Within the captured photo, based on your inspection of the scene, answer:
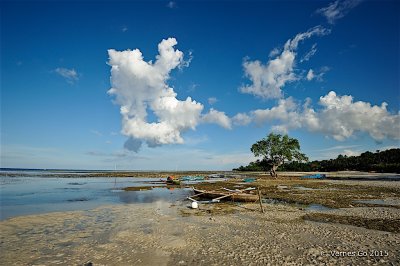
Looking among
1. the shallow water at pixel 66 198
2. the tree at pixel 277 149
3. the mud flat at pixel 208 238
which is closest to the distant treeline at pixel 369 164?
the tree at pixel 277 149

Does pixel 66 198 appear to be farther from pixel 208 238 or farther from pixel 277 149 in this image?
pixel 277 149

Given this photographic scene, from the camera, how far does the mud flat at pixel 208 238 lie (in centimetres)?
1072

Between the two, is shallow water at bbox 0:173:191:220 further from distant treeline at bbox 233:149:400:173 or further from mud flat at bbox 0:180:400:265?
distant treeline at bbox 233:149:400:173

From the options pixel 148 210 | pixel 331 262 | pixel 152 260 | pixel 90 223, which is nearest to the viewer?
pixel 331 262

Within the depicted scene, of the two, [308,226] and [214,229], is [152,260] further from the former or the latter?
[308,226]

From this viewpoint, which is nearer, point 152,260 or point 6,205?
point 152,260

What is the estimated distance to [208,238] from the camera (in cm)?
1369

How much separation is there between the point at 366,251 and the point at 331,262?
7.82ft

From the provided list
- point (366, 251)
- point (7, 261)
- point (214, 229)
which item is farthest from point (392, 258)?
point (7, 261)

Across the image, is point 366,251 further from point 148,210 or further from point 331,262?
point 148,210

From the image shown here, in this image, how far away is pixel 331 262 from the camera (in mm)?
9945

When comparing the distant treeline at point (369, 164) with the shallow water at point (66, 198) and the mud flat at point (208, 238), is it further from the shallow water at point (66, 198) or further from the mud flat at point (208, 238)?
the mud flat at point (208, 238)

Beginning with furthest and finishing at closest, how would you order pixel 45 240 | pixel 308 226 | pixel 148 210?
pixel 148 210
pixel 308 226
pixel 45 240

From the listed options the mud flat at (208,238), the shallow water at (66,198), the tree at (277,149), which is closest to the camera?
the mud flat at (208,238)
